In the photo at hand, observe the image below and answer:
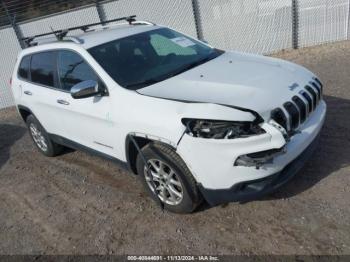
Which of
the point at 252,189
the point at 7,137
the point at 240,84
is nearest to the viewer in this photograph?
the point at 252,189

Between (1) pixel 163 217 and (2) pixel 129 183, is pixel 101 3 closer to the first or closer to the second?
(2) pixel 129 183

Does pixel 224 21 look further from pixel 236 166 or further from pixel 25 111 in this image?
pixel 236 166

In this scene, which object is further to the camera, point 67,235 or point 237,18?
point 237,18

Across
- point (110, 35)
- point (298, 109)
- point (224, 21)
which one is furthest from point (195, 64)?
point (224, 21)

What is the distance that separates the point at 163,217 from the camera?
4059 millimetres

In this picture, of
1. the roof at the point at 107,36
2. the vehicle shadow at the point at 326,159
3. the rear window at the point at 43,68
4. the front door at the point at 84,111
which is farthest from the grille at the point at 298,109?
the rear window at the point at 43,68

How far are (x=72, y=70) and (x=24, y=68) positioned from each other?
1674 millimetres

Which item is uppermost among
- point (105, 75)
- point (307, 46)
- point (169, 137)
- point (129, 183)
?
point (105, 75)

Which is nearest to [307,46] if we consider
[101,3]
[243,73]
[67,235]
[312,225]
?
[101,3]

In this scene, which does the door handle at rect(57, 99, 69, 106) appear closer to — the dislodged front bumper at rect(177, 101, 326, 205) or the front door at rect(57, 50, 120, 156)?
the front door at rect(57, 50, 120, 156)

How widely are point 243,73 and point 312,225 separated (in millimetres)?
1625

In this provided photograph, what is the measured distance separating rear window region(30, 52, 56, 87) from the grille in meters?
3.08

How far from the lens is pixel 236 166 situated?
332 cm

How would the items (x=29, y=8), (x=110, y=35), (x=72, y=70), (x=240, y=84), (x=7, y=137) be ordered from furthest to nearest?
(x=29, y=8)
(x=7, y=137)
(x=110, y=35)
(x=72, y=70)
(x=240, y=84)
